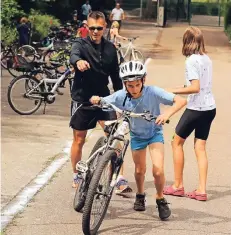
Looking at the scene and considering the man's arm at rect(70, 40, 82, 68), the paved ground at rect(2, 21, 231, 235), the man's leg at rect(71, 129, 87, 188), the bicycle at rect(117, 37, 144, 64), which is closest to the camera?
the paved ground at rect(2, 21, 231, 235)

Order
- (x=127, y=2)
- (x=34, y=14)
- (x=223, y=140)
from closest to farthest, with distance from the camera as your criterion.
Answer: (x=223, y=140), (x=34, y=14), (x=127, y=2)

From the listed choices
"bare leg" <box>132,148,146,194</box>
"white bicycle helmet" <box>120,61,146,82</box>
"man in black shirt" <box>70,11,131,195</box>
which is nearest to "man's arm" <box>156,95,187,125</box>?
"white bicycle helmet" <box>120,61,146,82</box>

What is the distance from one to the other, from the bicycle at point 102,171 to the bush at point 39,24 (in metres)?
20.3

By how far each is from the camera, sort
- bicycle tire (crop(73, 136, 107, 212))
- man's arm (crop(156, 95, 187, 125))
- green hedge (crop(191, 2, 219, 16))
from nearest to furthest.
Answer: man's arm (crop(156, 95, 187, 125))
bicycle tire (crop(73, 136, 107, 212))
green hedge (crop(191, 2, 219, 16))

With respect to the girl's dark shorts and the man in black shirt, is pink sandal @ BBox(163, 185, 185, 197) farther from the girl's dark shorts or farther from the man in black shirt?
the girl's dark shorts

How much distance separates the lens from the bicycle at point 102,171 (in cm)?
575

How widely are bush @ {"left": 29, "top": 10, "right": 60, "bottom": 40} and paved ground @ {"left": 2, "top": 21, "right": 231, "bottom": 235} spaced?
39.7ft

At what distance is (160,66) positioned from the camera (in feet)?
72.1

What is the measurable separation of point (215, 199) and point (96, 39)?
207 cm

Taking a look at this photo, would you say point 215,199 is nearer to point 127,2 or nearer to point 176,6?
point 176,6

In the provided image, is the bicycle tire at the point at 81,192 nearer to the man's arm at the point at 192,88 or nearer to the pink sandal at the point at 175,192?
the man's arm at the point at 192,88

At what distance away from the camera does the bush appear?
26.3 metres

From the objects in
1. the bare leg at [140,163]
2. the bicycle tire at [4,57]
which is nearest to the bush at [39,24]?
the bicycle tire at [4,57]

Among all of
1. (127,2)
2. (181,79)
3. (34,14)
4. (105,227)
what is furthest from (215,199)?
(127,2)
